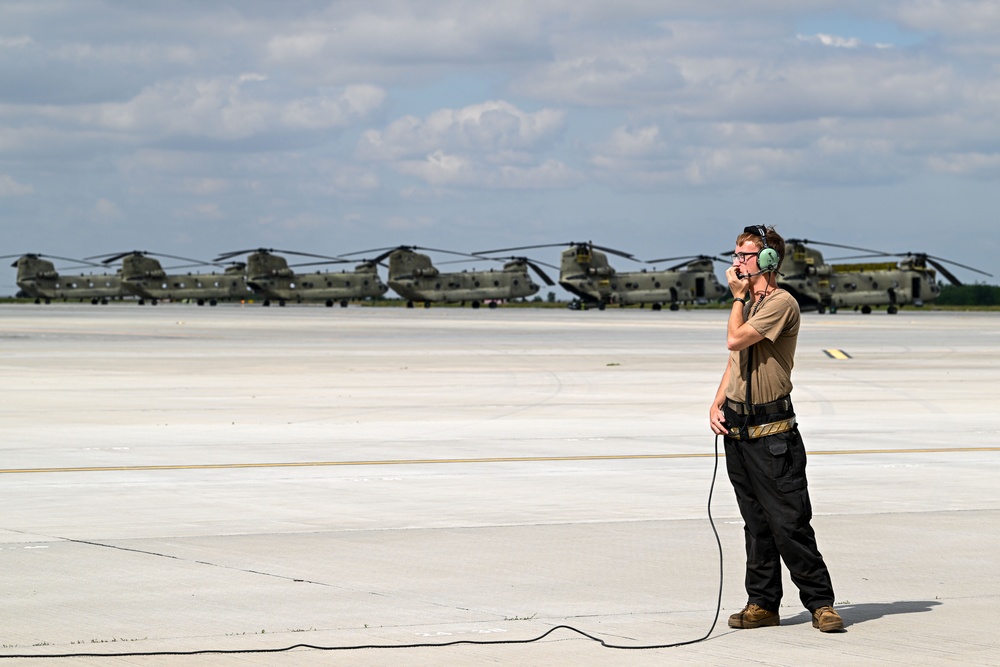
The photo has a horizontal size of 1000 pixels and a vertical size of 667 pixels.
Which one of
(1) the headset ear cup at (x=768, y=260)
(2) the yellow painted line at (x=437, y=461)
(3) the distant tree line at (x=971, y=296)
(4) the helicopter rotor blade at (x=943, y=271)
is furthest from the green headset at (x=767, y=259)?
(3) the distant tree line at (x=971, y=296)

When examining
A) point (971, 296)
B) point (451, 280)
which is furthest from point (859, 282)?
point (971, 296)

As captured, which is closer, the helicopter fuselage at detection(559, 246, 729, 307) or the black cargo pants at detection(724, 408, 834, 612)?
the black cargo pants at detection(724, 408, 834, 612)

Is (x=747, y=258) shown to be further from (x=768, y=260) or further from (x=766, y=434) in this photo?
(x=766, y=434)

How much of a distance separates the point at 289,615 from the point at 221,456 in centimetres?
908

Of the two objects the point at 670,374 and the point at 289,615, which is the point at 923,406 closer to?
the point at 670,374

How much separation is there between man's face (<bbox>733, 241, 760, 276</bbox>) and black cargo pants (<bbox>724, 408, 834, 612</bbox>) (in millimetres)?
884

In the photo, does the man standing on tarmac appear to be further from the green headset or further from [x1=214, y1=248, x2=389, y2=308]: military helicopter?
[x1=214, y1=248, x2=389, y2=308]: military helicopter

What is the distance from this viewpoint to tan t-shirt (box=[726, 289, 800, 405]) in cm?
892

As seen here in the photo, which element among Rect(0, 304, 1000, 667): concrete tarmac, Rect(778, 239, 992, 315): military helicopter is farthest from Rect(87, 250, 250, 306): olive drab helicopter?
Rect(0, 304, 1000, 667): concrete tarmac

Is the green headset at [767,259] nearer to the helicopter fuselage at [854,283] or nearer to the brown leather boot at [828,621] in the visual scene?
the brown leather boot at [828,621]

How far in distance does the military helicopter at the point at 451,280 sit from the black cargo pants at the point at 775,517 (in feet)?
398

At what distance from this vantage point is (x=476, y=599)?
29.8ft

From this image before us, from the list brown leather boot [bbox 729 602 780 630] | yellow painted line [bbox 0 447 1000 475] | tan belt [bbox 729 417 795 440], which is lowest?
yellow painted line [bbox 0 447 1000 475]

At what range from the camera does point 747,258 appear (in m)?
9.22
